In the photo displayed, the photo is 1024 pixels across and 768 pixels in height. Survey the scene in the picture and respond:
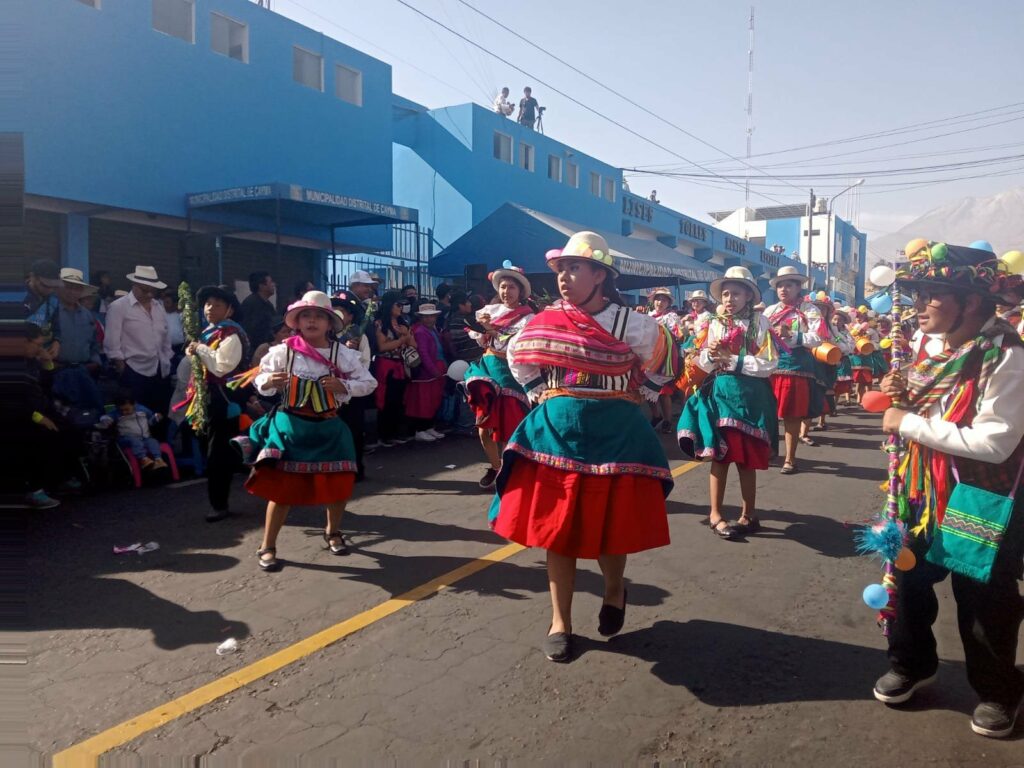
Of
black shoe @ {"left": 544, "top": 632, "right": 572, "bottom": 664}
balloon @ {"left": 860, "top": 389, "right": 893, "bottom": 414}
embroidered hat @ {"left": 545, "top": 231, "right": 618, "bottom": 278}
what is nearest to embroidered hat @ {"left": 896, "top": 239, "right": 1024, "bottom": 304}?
balloon @ {"left": 860, "top": 389, "right": 893, "bottom": 414}

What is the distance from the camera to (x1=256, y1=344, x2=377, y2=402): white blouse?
5.09m

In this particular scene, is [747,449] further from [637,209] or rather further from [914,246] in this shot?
[637,209]

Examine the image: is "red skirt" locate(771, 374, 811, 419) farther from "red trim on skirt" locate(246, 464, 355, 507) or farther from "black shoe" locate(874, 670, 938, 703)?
"black shoe" locate(874, 670, 938, 703)

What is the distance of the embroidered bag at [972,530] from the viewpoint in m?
2.91

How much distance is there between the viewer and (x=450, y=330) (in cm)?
1140

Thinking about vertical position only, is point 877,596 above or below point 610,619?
above

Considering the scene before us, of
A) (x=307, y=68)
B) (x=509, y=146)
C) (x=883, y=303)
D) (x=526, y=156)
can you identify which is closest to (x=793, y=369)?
(x=883, y=303)

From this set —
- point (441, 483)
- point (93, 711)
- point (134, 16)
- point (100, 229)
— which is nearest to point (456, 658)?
point (93, 711)

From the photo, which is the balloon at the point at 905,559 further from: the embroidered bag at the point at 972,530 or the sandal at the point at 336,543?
the sandal at the point at 336,543

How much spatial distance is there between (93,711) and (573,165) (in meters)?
23.9

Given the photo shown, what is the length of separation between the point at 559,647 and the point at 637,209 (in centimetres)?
2823

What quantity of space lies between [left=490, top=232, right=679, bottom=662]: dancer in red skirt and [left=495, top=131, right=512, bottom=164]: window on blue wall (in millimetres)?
18009

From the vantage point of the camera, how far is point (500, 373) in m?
6.92

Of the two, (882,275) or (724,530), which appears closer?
(882,275)
